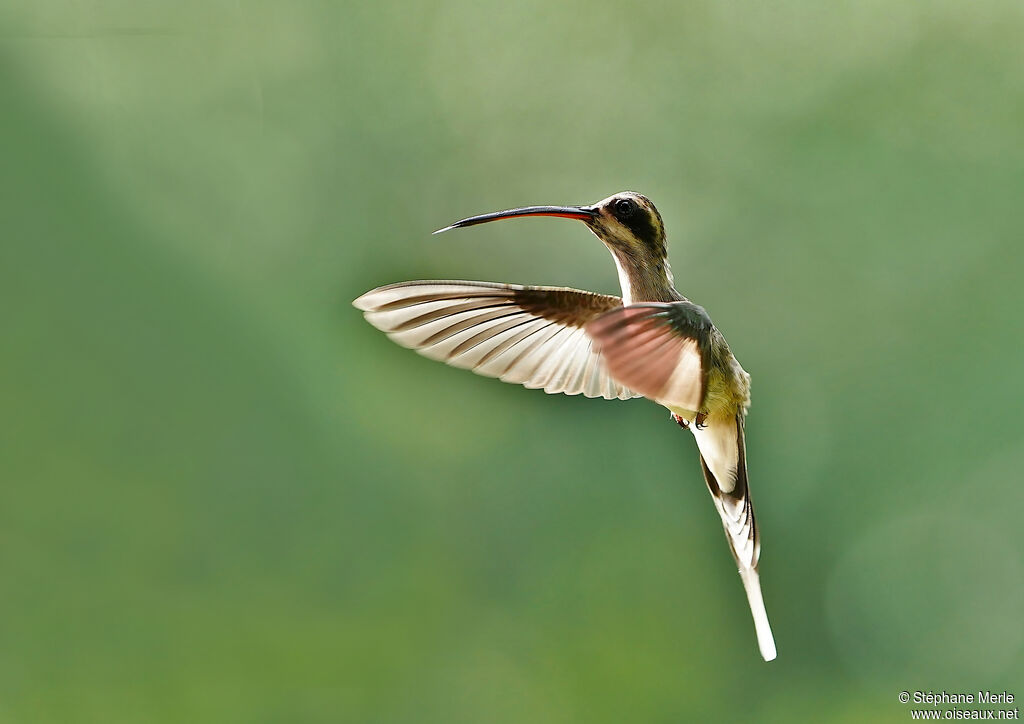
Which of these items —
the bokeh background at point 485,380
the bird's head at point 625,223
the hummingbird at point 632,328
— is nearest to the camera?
the hummingbird at point 632,328

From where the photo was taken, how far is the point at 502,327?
1.15 metres

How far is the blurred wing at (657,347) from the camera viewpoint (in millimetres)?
737

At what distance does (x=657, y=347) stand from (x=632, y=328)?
5 centimetres

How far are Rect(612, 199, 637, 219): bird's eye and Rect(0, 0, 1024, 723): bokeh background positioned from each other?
191 cm

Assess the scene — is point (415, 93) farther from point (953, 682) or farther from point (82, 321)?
point (953, 682)

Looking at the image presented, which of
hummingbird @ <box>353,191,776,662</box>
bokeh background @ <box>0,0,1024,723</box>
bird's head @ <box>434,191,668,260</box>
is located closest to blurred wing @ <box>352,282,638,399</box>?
hummingbird @ <box>353,191,776,662</box>

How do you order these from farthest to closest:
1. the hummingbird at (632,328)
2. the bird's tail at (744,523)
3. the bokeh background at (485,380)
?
the bokeh background at (485,380) < the bird's tail at (744,523) < the hummingbird at (632,328)

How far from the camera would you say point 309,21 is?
3.88m

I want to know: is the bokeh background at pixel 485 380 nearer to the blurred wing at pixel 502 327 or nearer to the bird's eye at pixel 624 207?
the blurred wing at pixel 502 327

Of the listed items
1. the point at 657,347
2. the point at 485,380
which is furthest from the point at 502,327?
the point at 485,380

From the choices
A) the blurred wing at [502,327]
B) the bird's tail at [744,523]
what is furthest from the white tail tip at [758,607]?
the blurred wing at [502,327]

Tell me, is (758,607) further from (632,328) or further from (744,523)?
(632,328)

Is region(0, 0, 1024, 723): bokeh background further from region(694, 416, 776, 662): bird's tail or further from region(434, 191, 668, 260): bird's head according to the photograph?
region(434, 191, 668, 260): bird's head

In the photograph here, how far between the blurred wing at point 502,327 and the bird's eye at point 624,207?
0.45 feet
